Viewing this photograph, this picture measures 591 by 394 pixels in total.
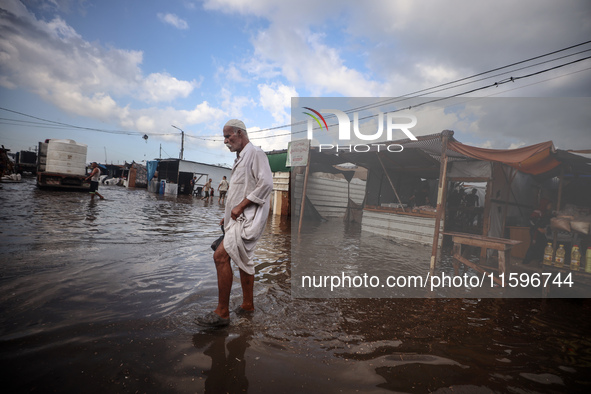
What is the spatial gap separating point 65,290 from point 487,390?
4039mm

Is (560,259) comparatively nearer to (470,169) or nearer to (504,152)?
(504,152)

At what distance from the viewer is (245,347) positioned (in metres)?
2.23

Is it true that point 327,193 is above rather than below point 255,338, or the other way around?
above

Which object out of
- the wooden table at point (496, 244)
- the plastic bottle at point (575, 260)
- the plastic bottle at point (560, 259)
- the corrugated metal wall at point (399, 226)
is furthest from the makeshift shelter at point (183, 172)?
the plastic bottle at point (575, 260)

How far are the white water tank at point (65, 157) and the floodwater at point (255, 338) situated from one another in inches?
565

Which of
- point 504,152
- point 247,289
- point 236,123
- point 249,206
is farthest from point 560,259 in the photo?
point 236,123

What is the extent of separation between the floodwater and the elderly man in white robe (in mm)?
355

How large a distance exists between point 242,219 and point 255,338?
1.07 metres

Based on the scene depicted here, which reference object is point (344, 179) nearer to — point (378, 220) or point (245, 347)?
point (378, 220)

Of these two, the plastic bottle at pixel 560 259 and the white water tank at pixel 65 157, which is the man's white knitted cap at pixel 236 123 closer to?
the plastic bottle at pixel 560 259

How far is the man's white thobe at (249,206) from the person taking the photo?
259 cm

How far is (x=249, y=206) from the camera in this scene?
2650mm

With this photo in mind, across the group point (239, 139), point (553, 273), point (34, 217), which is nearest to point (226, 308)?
point (239, 139)

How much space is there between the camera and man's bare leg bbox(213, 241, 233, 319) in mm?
2543
